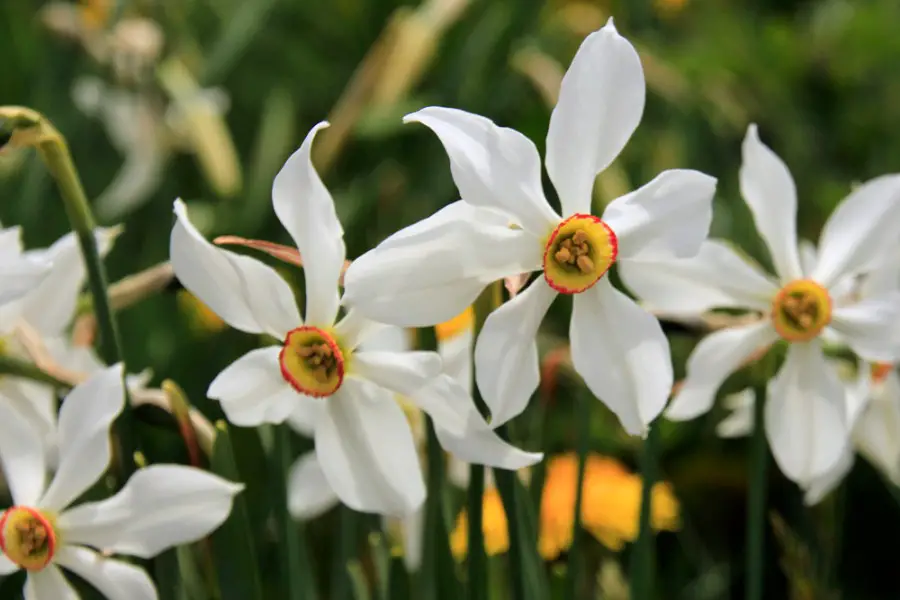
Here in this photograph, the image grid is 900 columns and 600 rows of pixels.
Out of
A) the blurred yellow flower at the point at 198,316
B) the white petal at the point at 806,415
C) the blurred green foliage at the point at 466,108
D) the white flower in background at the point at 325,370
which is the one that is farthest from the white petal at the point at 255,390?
the blurred yellow flower at the point at 198,316

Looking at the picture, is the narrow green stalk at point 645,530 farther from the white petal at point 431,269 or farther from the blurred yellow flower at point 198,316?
the blurred yellow flower at point 198,316

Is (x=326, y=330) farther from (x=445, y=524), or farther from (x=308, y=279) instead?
(x=445, y=524)

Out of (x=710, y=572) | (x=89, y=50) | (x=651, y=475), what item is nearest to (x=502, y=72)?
(x=89, y=50)

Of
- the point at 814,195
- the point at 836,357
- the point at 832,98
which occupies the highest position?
the point at 832,98

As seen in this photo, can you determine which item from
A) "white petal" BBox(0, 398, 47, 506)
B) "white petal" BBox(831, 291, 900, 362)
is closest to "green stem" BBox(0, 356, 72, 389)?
"white petal" BBox(0, 398, 47, 506)

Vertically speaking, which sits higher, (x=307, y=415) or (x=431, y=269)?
(x=431, y=269)

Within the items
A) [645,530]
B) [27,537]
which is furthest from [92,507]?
[645,530]

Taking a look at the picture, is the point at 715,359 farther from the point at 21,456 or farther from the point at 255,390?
the point at 21,456
